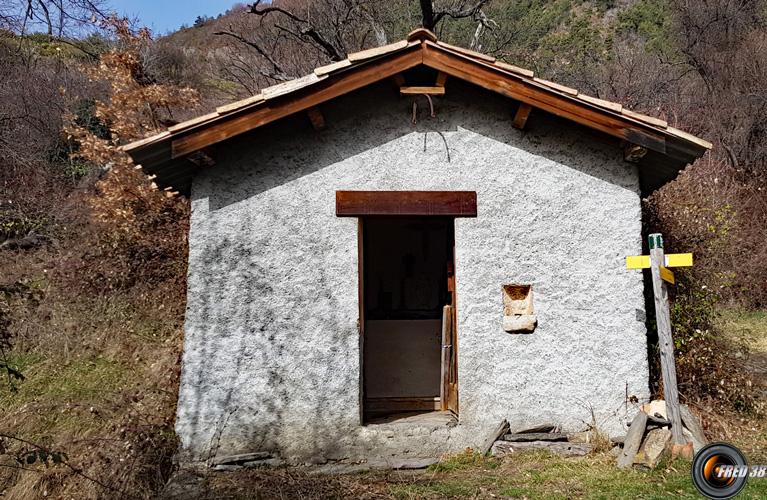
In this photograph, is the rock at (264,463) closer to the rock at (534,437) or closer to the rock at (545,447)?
the rock at (545,447)

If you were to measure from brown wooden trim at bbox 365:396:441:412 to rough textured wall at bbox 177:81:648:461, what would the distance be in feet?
5.80

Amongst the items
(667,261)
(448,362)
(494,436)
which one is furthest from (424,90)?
(494,436)

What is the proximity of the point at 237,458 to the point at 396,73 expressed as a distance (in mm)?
3913

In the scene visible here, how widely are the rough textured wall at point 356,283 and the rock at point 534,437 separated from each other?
0.14 m

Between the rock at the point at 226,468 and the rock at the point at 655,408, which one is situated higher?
the rock at the point at 655,408

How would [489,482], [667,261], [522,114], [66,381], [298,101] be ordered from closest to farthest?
[489,482]
[667,261]
[298,101]
[522,114]
[66,381]

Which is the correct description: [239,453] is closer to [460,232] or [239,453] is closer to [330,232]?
[330,232]

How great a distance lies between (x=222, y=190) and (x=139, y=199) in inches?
230

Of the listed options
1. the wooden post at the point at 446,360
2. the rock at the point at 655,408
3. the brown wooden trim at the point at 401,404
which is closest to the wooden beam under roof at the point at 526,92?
the rock at the point at 655,408

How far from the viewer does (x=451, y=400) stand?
6.90 m

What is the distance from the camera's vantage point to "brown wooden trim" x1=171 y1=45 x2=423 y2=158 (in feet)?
17.5

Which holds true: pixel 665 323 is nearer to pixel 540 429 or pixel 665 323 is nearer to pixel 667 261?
pixel 667 261

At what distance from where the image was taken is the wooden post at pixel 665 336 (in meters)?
5.18

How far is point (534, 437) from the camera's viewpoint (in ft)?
18.1
